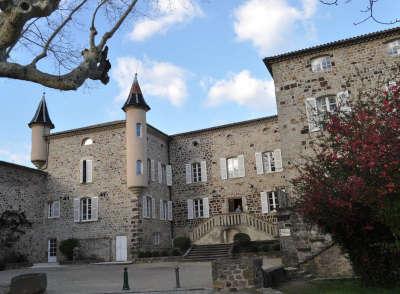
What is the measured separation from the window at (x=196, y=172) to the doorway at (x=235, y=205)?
2.53 m

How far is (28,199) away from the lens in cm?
2292

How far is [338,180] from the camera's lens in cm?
948

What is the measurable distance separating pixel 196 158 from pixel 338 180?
16581mm

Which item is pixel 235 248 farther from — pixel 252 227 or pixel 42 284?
pixel 42 284

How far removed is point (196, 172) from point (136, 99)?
624 cm

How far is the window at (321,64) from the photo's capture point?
16.8 metres

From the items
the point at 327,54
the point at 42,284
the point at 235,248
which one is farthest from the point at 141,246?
the point at 327,54

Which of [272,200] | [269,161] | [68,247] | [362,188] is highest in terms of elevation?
[269,161]

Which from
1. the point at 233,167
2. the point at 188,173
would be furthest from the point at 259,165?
the point at 188,173

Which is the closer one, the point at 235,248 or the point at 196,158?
the point at 235,248

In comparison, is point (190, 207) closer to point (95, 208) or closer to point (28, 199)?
point (95, 208)

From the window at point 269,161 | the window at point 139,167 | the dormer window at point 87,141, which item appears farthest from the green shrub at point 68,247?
the window at point 269,161

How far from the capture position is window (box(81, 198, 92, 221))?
76.8ft

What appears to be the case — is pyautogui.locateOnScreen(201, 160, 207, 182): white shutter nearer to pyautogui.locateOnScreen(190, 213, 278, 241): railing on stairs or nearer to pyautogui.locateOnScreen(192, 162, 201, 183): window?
pyautogui.locateOnScreen(192, 162, 201, 183): window
